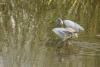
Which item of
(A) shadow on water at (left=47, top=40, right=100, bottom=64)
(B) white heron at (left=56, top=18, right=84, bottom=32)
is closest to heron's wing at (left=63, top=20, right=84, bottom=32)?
(B) white heron at (left=56, top=18, right=84, bottom=32)

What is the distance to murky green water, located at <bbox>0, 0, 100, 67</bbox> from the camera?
2506 millimetres

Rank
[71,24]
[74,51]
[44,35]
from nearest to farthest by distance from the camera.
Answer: [74,51] → [44,35] → [71,24]

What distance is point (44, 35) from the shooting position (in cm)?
295

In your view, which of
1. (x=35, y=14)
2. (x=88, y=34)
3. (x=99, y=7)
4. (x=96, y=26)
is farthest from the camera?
(x=99, y=7)

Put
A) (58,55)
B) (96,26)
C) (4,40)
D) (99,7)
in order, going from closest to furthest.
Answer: (58,55) < (4,40) < (96,26) < (99,7)

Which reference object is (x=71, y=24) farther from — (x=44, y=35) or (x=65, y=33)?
(x=44, y=35)

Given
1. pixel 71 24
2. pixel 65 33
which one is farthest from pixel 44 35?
pixel 71 24

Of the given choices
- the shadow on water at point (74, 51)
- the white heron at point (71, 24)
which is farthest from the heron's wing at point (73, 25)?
the shadow on water at point (74, 51)

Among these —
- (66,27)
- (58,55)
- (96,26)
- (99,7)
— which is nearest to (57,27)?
(66,27)

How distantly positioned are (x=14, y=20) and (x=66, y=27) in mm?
426

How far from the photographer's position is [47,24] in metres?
3.23

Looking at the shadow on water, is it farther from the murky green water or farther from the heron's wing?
the heron's wing

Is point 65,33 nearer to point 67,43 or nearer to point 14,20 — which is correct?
point 67,43

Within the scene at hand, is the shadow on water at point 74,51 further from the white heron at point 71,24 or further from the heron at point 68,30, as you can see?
the white heron at point 71,24
